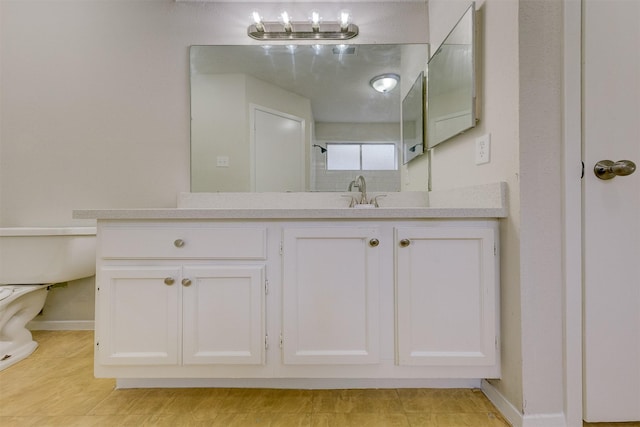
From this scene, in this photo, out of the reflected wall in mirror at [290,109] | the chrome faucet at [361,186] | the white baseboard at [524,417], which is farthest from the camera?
the reflected wall in mirror at [290,109]

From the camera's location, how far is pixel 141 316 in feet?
3.96

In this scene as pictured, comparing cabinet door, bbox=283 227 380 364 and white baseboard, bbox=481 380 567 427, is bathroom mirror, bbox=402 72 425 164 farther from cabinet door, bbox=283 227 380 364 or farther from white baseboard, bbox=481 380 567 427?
white baseboard, bbox=481 380 567 427

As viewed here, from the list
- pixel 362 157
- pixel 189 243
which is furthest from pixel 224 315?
pixel 362 157

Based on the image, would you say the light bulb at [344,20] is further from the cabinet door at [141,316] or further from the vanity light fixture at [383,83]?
the cabinet door at [141,316]

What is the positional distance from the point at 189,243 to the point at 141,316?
1.11 feet

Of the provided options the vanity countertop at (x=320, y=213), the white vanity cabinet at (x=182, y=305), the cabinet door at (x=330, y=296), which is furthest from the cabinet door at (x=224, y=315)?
the vanity countertop at (x=320, y=213)

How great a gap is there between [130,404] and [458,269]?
4.64 feet

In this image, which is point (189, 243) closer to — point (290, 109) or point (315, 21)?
point (290, 109)

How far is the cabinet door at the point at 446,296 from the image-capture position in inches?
46.6

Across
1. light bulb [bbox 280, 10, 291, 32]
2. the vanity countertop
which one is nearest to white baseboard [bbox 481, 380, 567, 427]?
the vanity countertop

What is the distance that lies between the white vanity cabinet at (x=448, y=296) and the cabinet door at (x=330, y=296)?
0.11 metres

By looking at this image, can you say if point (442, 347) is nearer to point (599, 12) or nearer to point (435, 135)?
point (435, 135)

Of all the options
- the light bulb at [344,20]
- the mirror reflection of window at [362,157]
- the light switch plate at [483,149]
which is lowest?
the light switch plate at [483,149]

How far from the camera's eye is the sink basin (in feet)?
5.54
